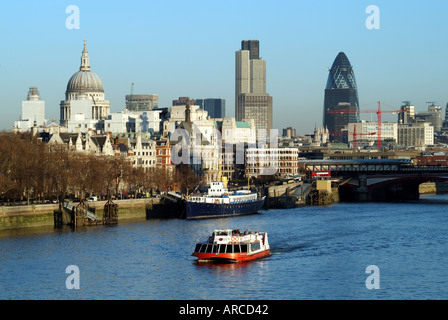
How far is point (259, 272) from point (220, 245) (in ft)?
18.4

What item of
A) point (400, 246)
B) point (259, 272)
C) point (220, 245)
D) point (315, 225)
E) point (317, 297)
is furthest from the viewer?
point (315, 225)

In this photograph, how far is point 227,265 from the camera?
59.3 m

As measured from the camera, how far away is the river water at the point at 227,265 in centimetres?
4925

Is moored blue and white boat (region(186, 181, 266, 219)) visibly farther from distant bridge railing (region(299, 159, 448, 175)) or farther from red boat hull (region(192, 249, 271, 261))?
distant bridge railing (region(299, 159, 448, 175))

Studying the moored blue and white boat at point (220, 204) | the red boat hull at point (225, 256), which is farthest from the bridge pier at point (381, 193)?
the red boat hull at point (225, 256)

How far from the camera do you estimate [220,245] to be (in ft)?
200

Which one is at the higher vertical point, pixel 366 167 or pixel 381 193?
pixel 366 167

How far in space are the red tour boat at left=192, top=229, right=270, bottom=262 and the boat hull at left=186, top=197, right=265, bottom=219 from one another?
89.1 ft

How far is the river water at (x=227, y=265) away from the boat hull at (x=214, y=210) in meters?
6.26

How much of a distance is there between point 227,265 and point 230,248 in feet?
5.75

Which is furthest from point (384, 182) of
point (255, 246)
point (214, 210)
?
point (255, 246)

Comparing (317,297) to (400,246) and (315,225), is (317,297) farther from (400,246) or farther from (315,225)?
(315,225)

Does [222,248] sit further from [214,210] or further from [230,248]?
[214,210]
